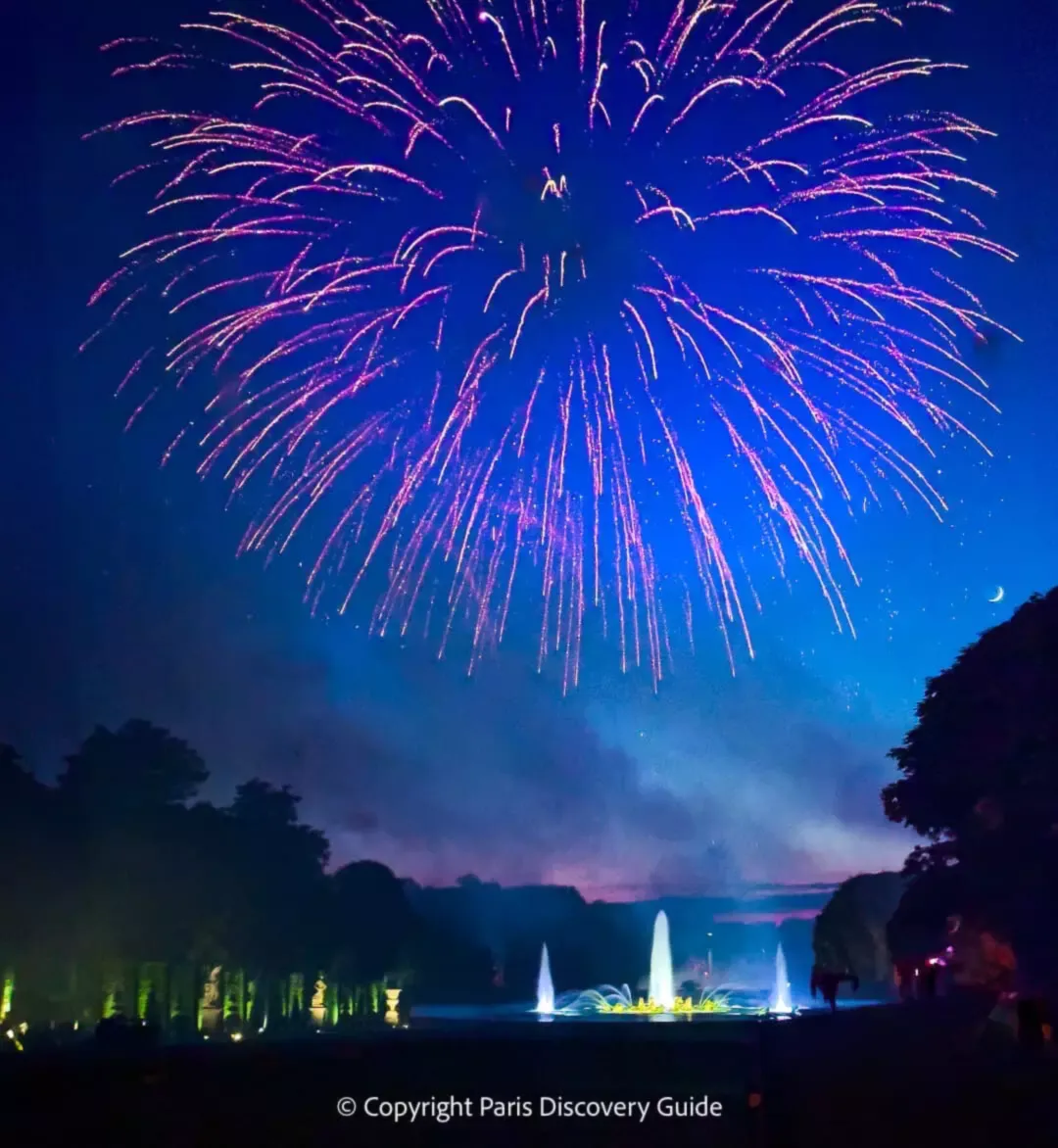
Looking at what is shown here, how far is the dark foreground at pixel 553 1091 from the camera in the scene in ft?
42.4

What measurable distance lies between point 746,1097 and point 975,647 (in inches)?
922

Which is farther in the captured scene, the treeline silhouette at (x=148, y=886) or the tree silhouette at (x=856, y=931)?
the tree silhouette at (x=856, y=931)

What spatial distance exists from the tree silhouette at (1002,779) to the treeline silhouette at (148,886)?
34.6 m

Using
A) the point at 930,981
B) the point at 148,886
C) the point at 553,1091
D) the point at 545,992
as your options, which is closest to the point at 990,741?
the point at 930,981

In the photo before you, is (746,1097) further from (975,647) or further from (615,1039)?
(975,647)

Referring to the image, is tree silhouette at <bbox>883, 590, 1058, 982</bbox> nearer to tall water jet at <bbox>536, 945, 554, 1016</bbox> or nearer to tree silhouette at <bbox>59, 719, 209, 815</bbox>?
tree silhouette at <bbox>59, 719, 209, 815</bbox>

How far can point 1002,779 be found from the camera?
30531 mm

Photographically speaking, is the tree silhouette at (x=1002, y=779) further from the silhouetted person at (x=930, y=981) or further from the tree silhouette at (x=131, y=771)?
the tree silhouette at (x=131, y=771)

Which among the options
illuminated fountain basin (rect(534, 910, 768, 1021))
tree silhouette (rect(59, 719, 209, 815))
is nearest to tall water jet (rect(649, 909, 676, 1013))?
illuminated fountain basin (rect(534, 910, 768, 1021))

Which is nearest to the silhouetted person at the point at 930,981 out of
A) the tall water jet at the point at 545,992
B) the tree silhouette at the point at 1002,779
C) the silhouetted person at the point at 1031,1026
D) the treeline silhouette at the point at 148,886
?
the tree silhouette at the point at 1002,779

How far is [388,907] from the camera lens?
84.6 metres

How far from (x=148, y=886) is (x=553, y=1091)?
45.2 m

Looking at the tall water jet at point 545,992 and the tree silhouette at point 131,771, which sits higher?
the tree silhouette at point 131,771

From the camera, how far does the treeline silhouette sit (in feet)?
166
